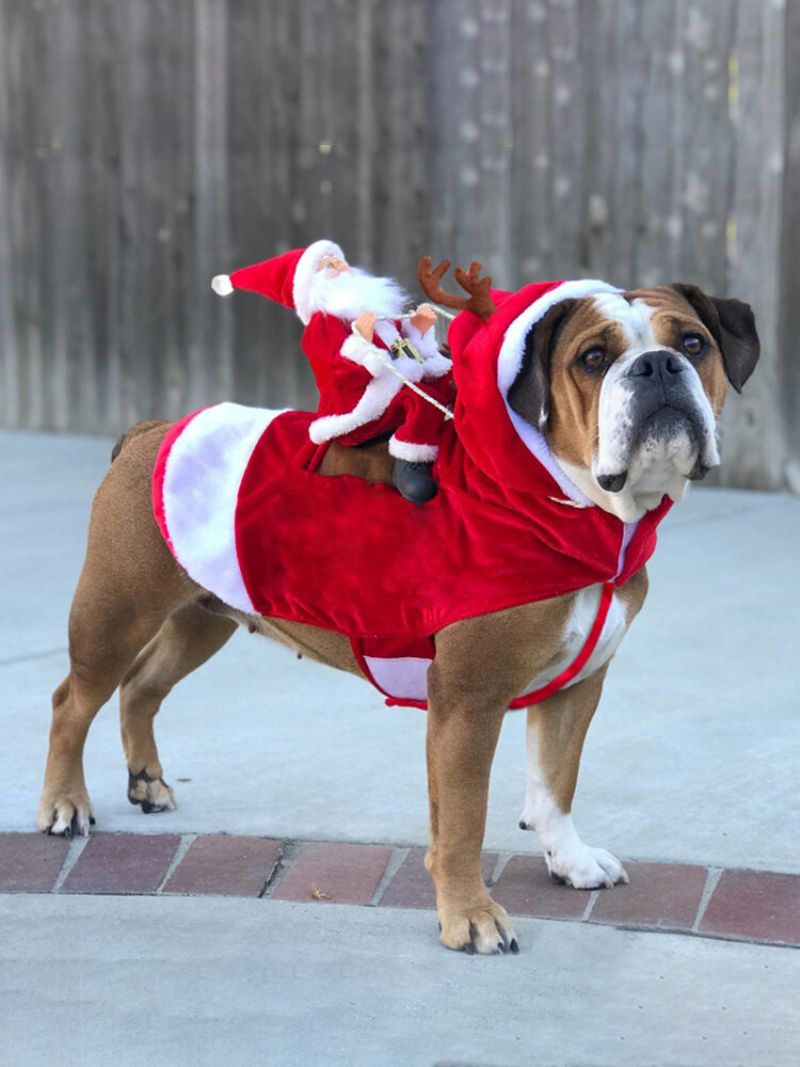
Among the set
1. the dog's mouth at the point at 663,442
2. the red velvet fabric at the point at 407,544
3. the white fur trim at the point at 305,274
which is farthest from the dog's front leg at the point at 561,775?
the white fur trim at the point at 305,274

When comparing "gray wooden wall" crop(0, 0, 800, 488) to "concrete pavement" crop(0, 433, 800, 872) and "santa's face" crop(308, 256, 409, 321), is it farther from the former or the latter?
"santa's face" crop(308, 256, 409, 321)

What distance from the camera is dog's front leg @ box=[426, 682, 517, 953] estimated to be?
294 centimetres

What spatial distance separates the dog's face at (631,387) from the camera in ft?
8.98

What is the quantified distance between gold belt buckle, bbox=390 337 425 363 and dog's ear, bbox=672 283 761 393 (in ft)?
1.77

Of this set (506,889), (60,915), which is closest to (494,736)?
(506,889)

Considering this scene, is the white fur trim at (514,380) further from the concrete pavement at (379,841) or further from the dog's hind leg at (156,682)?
the dog's hind leg at (156,682)

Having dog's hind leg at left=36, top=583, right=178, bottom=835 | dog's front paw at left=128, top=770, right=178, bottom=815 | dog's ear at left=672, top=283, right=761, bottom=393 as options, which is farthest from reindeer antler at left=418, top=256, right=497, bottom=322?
dog's front paw at left=128, top=770, right=178, bottom=815

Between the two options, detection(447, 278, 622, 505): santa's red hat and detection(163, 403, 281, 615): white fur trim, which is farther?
detection(163, 403, 281, 615): white fur trim

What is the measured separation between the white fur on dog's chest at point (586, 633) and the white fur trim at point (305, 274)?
89cm

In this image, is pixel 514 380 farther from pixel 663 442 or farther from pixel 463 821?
pixel 463 821

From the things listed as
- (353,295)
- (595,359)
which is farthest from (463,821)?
(353,295)

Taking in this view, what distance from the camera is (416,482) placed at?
3.06 metres

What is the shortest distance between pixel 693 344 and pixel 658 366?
0.16 meters

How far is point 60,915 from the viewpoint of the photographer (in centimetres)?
309
